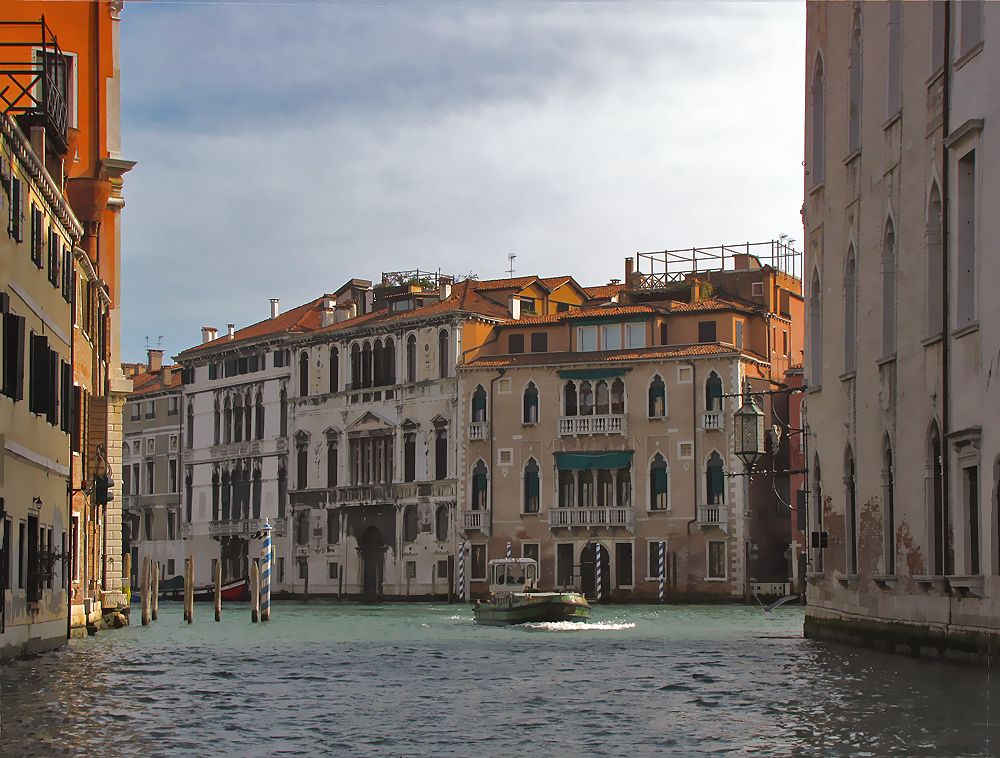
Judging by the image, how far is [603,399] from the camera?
55.4m

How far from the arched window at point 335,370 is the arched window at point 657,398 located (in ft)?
44.0

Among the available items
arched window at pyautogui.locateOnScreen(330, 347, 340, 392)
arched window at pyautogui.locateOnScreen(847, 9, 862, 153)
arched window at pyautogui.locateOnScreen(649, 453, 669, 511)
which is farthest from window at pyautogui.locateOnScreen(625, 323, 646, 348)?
arched window at pyautogui.locateOnScreen(847, 9, 862, 153)

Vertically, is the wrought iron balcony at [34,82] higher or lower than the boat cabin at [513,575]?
higher

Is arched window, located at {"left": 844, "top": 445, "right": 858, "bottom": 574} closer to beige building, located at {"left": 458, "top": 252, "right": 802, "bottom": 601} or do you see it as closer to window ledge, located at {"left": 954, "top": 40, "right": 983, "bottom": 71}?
window ledge, located at {"left": 954, "top": 40, "right": 983, "bottom": 71}

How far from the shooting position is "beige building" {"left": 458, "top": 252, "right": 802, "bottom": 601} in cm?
5297

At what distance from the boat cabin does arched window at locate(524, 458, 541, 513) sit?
31.0 ft

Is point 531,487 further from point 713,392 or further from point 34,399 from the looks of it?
point 34,399

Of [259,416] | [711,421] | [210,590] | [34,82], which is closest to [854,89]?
[34,82]

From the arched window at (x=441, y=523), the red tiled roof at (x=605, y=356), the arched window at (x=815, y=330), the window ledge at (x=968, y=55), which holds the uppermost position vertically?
the red tiled roof at (x=605, y=356)

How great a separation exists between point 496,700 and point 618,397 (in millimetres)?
37362

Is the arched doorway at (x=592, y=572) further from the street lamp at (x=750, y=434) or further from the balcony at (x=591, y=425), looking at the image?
the street lamp at (x=750, y=434)

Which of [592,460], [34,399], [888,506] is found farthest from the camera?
[592,460]

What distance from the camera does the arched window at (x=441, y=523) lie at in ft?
191

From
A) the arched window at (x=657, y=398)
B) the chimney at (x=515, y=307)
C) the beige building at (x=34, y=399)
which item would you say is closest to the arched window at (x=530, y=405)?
the chimney at (x=515, y=307)
